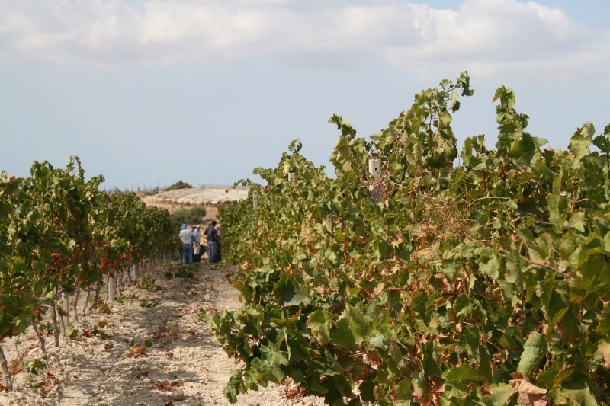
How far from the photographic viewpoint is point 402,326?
12.7ft

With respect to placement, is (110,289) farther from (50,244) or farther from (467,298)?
(467,298)

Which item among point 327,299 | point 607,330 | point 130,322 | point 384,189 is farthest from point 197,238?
point 607,330

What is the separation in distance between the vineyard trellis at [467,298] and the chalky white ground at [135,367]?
4.72 ft

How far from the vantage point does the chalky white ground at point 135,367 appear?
745cm

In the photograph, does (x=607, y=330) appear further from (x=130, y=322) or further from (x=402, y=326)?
(x=130, y=322)

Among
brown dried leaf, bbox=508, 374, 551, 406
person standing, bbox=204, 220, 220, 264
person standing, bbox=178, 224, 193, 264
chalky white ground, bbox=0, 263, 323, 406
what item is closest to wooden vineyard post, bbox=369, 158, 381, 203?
chalky white ground, bbox=0, 263, 323, 406

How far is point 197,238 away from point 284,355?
1831cm

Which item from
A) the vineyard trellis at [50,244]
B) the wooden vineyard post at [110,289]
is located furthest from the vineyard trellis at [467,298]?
the wooden vineyard post at [110,289]

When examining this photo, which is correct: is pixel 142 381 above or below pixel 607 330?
below

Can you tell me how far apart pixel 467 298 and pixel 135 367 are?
6.18 metres

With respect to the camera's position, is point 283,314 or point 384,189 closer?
point 283,314

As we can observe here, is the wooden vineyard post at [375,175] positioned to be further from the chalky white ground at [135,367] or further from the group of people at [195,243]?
the group of people at [195,243]

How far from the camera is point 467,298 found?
3.46 meters

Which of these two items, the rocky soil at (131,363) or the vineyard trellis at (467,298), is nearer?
the vineyard trellis at (467,298)
